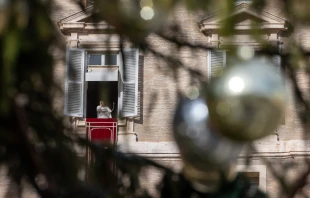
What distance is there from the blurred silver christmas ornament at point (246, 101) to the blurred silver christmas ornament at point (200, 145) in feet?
0.19

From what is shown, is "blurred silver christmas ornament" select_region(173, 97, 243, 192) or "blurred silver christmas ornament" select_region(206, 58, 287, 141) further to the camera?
"blurred silver christmas ornament" select_region(173, 97, 243, 192)

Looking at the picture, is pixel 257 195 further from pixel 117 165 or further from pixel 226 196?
pixel 117 165

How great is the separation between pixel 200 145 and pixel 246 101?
0.50 feet

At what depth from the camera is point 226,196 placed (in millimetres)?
1550

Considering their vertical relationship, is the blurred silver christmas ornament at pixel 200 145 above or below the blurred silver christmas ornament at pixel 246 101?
below

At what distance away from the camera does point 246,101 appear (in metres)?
1.38

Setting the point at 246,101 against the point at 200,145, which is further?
the point at 200,145

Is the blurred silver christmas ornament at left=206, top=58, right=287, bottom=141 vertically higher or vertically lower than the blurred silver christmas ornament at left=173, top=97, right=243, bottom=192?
higher

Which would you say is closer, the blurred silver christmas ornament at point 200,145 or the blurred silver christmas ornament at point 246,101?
the blurred silver christmas ornament at point 246,101

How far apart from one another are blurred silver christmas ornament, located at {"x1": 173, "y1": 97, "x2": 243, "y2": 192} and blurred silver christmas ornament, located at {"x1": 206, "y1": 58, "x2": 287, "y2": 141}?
0.19 feet

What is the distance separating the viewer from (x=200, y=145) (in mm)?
1494

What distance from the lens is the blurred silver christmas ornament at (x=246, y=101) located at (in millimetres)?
1355

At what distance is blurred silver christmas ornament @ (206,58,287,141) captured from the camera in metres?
1.36

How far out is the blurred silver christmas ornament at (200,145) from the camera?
4.81 ft
